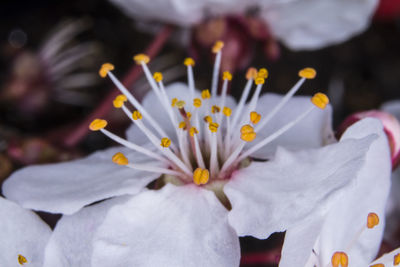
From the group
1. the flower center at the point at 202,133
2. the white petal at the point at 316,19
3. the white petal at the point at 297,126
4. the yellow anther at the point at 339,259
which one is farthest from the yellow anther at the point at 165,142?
the white petal at the point at 316,19

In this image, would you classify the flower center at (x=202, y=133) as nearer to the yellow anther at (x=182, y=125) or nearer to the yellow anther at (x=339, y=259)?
the yellow anther at (x=182, y=125)

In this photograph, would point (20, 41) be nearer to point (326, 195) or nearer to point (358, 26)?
point (358, 26)

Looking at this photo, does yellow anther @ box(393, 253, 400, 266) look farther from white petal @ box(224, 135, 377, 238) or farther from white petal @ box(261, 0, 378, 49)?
white petal @ box(261, 0, 378, 49)

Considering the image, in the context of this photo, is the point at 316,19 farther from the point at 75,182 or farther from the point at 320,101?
the point at 75,182

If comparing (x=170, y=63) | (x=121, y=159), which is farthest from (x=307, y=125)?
(x=170, y=63)

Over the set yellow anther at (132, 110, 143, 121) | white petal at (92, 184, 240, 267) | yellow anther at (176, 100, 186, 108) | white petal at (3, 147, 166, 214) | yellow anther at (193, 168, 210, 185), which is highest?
yellow anther at (132, 110, 143, 121)

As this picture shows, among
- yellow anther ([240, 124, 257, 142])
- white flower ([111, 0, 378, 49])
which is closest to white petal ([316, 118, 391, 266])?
yellow anther ([240, 124, 257, 142])

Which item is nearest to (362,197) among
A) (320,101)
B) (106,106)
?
(320,101)
